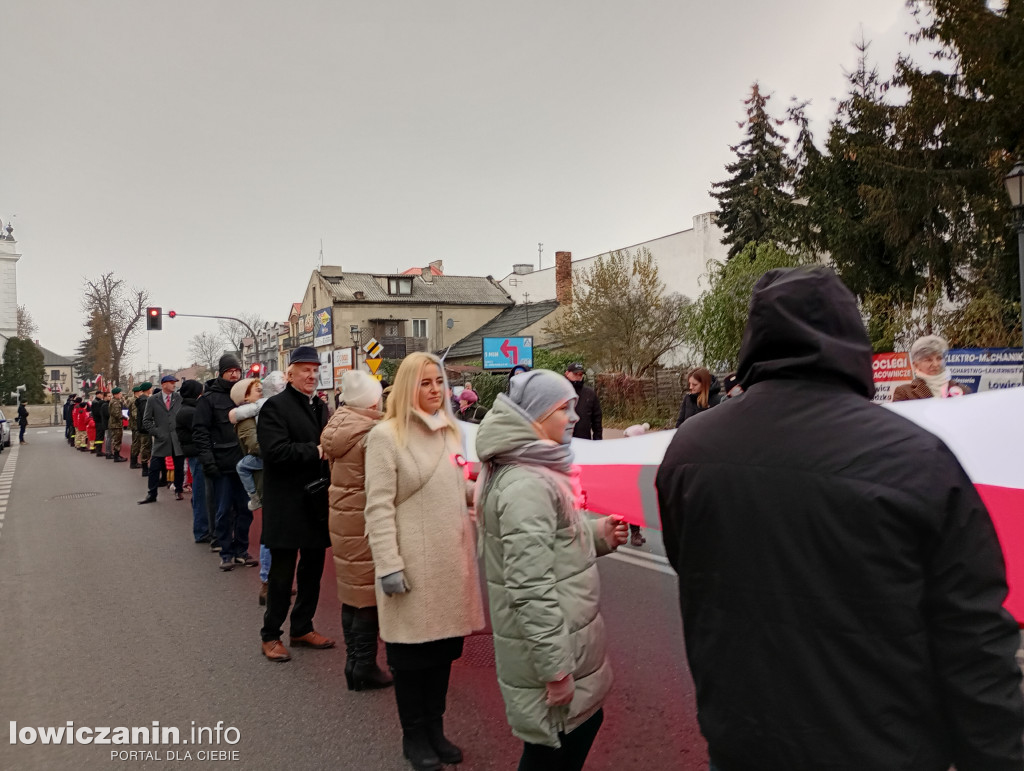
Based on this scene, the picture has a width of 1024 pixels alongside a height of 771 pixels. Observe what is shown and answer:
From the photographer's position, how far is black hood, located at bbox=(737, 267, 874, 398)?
178cm

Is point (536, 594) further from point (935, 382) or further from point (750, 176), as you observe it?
point (750, 176)

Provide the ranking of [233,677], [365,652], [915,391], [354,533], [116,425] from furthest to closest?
[116,425] < [915,391] < [233,677] < [365,652] < [354,533]

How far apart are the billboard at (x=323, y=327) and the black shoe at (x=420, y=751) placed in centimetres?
6174

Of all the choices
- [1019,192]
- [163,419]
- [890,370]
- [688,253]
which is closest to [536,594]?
[1019,192]

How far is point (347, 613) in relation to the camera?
4.99 m

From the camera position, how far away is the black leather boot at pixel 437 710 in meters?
3.96

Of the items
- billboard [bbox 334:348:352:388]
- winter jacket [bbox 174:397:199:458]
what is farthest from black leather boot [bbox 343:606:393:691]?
billboard [bbox 334:348:352:388]

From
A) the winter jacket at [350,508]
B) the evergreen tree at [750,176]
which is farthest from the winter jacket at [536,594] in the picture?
the evergreen tree at [750,176]

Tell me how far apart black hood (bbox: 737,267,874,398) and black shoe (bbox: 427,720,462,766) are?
9.55 ft

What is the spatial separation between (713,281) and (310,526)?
29.4 metres

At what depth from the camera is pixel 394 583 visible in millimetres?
3787

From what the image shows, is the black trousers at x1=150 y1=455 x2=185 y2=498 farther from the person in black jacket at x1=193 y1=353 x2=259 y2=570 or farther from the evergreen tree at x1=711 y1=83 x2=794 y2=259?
the evergreen tree at x1=711 y1=83 x2=794 y2=259

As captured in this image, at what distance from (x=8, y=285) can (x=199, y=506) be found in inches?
4016

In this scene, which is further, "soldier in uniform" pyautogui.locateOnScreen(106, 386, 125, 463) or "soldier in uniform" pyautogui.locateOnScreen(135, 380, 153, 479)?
"soldier in uniform" pyautogui.locateOnScreen(106, 386, 125, 463)
